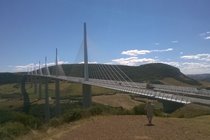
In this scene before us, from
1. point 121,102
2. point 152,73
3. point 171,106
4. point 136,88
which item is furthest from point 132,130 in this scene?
point 152,73

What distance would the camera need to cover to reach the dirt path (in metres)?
16.1

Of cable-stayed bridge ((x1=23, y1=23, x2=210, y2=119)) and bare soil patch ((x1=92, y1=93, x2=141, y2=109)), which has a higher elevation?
cable-stayed bridge ((x1=23, y1=23, x2=210, y2=119))

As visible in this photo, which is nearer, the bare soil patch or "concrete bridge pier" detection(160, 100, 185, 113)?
"concrete bridge pier" detection(160, 100, 185, 113)

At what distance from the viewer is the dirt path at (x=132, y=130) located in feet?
52.8

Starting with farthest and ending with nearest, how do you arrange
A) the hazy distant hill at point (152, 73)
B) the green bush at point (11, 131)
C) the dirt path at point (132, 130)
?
1. the hazy distant hill at point (152, 73)
2. the green bush at point (11, 131)
3. the dirt path at point (132, 130)

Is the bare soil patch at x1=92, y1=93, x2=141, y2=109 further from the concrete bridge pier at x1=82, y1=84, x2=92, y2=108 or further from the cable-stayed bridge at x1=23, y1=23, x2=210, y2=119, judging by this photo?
the concrete bridge pier at x1=82, y1=84, x2=92, y2=108

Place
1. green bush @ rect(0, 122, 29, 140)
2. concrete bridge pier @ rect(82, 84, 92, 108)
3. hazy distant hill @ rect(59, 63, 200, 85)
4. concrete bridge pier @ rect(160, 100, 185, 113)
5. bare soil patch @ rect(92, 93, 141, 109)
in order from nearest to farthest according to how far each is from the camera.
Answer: green bush @ rect(0, 122, 29, 140)
concrete bridge pier @ rect(160, 100, 185, 113)
concrete bridge pier @ rect(82, 84, 92, 108)
bare soil patch @ rect(92, 93, 141, 109)
hazy distant hill @ rect(59, 63, 200, 85)

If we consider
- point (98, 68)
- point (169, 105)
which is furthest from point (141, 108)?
point (98, 68)

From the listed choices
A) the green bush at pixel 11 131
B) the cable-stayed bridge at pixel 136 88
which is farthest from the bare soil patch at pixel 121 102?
the green bush at pixel 11 131

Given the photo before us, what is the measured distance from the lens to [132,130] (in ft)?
58.5

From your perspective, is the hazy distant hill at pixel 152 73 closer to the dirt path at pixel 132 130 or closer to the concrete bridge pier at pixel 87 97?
the concrete bridge pier at pixel 87 97

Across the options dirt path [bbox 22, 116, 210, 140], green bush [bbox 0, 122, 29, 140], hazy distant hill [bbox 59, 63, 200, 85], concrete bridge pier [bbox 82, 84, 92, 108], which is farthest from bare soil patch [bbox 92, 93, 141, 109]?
hazy distant hill [bbox 59, 63, 200, 85]

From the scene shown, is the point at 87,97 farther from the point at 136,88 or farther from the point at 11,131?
the point at 11,131

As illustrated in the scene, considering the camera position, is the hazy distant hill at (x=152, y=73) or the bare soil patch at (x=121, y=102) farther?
the hazy distant hill at (x=152, y=73)
